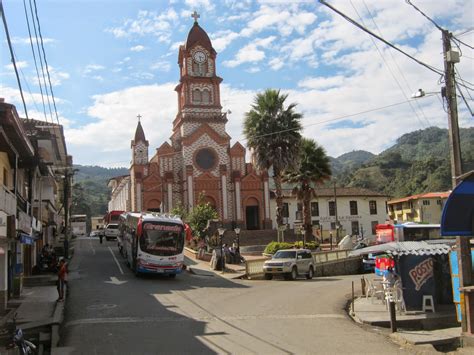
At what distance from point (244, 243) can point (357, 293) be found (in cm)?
3107

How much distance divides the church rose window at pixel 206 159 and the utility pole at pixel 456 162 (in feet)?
155

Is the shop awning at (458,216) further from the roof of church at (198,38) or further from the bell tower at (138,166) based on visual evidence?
the roof of church at (198,38)

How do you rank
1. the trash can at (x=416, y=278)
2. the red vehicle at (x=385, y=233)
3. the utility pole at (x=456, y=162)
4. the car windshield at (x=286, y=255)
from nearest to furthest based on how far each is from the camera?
the utility pole at (x=456, y=162)
the trash can at (x=416, y=278)
the car windshield at (x=286, y=255)
the red vehicle at (x=385, y=233)

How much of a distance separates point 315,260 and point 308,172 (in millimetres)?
11181

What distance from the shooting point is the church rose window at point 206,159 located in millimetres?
60062

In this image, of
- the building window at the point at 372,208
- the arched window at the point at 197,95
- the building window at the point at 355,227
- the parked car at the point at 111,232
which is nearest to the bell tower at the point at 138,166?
the parked car at the point at 111,232

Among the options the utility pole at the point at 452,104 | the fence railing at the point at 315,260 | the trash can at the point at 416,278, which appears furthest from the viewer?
the fence railing at the point at 315,260

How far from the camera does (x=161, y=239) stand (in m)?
26.3

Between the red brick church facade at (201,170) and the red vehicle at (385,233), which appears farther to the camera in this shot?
the red brick church facade at (201,170)

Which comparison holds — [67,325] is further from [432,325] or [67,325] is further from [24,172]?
[24,172]

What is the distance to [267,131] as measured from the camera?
138 ft

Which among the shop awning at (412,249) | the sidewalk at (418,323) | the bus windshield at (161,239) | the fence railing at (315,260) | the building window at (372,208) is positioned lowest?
the sidewalk at (418,323)

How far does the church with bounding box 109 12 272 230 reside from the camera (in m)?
59.2

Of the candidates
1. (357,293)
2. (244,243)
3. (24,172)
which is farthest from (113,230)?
(357,293)
